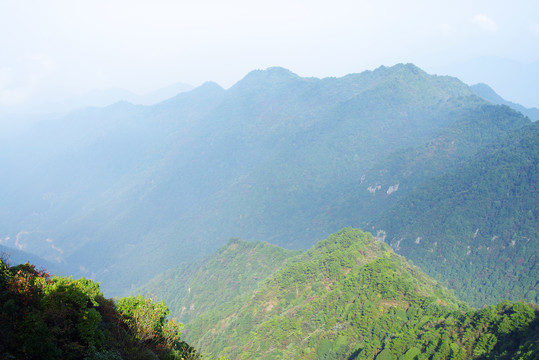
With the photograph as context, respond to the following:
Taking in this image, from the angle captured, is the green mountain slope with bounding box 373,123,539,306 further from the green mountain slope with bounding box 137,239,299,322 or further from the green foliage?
the green foliage

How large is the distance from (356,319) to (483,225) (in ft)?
304

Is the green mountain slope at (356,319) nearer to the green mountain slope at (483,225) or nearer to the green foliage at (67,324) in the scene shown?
the green foliage at (67,324)

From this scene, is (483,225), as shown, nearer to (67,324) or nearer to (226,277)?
(226,277)

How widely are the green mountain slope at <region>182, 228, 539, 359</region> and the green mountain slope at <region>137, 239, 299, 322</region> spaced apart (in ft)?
69.6

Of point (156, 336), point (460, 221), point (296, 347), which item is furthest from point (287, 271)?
point (460, 221)

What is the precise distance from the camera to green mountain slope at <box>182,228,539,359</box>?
122 feet

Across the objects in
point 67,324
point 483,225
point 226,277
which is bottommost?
point 483,225

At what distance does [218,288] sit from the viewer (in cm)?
11375

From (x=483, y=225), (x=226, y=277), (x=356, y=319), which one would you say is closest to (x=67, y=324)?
(x=356, y=319)

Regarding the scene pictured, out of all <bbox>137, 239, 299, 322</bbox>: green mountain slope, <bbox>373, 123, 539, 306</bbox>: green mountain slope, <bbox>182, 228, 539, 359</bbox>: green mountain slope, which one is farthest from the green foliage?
<bbox>373, 123, 539, 306</bbox>: green mountain slope

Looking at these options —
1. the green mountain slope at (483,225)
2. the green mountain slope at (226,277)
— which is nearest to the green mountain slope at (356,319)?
the green mountain slope at (226,277)

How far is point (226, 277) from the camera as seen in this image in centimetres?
11431

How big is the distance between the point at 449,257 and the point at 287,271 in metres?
74.1

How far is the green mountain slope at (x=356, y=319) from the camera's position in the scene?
122ft
